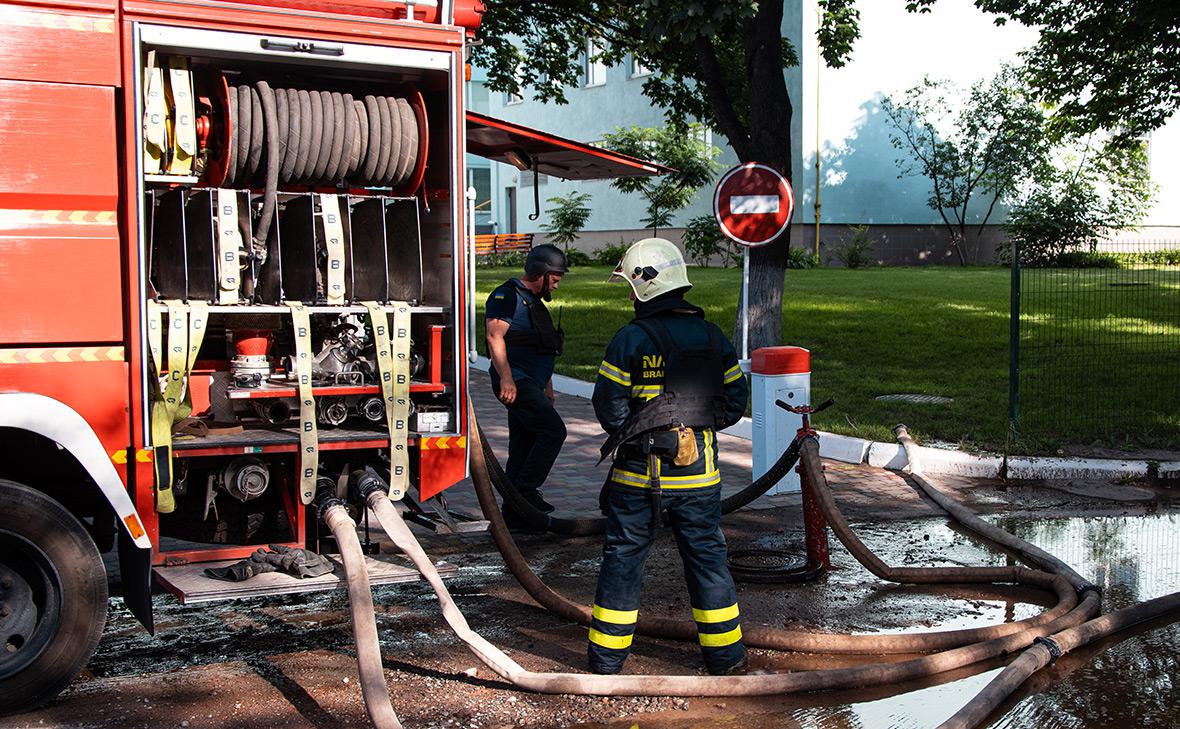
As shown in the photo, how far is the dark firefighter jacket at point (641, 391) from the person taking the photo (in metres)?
5.22

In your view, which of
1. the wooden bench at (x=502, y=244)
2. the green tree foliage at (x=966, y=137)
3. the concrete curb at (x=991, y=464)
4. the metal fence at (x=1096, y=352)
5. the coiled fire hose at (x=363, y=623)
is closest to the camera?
the coiled fire hose at (x=363, y=623)

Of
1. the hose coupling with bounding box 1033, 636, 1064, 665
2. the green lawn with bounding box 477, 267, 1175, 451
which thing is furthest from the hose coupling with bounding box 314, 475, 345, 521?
the green lawn with bounding box 477, 267, 1175, 451

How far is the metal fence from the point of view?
10758 mm

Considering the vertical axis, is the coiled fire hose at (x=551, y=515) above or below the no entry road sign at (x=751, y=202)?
below

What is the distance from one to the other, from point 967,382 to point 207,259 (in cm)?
961

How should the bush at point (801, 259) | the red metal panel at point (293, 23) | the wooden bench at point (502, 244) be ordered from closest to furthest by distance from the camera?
the red metal panel at point (293, 23), the bush at point (801, 259), the wooden bench at point (502, 244)

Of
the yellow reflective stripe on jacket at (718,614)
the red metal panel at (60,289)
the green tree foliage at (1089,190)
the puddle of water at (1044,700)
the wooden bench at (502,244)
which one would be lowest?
the puddle of water at (1044,700)

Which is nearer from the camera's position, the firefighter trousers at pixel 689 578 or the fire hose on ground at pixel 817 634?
the fire hose on ground at pixel 817 634

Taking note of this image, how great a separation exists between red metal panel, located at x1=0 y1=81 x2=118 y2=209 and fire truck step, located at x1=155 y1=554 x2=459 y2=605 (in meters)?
1.57

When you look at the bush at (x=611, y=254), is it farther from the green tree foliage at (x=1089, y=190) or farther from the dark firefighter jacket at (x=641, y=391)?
the dark firefighter jacket at (x=641, y=391)

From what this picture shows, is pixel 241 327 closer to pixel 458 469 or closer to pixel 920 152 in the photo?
Result: pixel 458 469

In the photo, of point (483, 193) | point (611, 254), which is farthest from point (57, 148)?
point (483, 193)

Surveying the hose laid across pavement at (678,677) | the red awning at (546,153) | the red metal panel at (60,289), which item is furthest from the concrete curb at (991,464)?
the red metal panel at (60,289)

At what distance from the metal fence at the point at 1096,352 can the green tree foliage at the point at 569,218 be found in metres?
24.7
